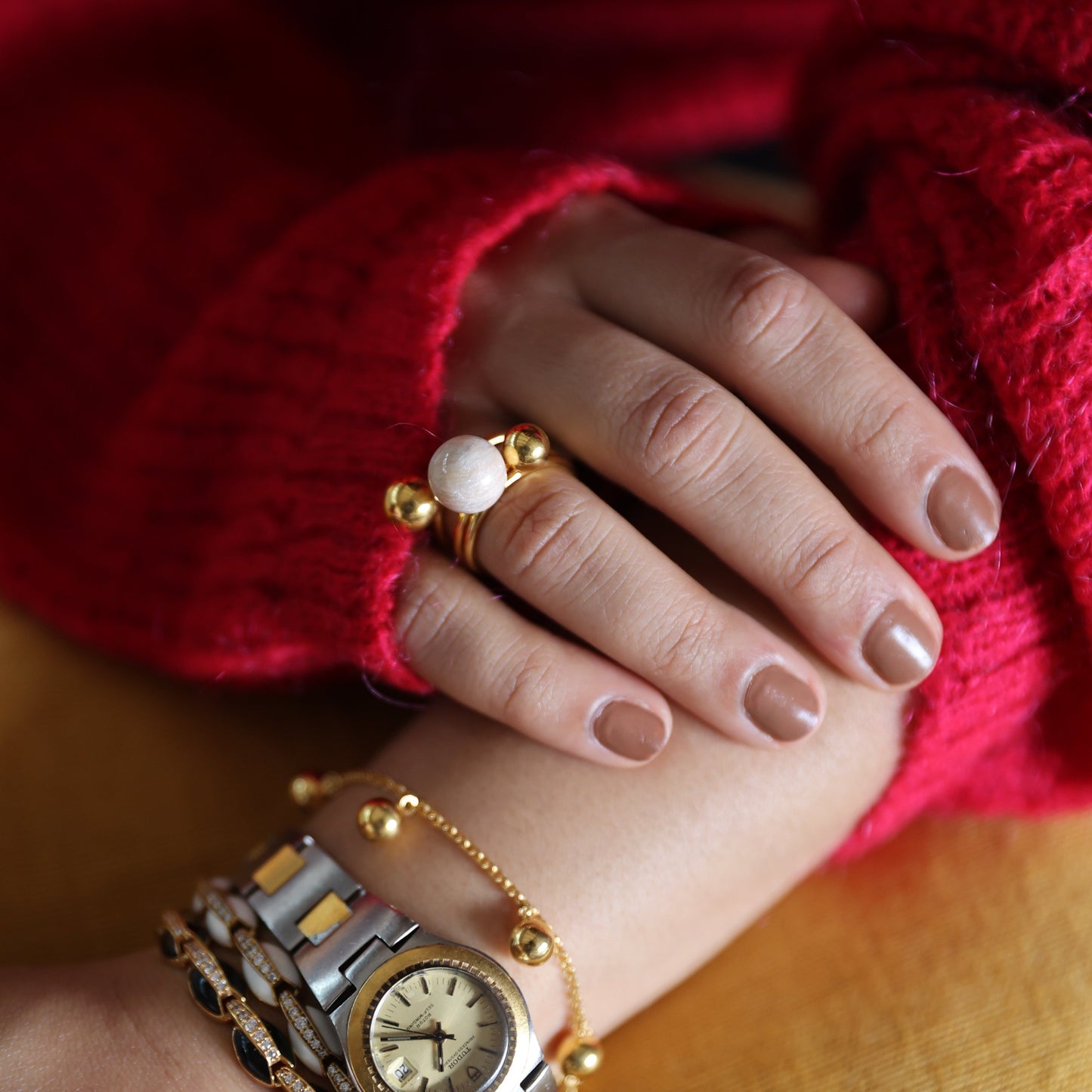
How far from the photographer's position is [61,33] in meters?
1.04

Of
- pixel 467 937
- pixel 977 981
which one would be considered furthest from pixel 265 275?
pixel 977 981

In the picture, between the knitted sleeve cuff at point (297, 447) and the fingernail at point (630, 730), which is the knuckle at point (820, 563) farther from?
the knitted sleeve cuff at point (297, 447)

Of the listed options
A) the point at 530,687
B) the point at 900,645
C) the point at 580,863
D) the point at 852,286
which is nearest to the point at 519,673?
the point at 530,687

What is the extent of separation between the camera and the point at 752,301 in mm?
603

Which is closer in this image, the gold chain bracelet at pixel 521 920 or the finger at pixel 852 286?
the gold chain bracelet at pixel 521 920

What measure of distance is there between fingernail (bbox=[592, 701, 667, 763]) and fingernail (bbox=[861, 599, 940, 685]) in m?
0.13

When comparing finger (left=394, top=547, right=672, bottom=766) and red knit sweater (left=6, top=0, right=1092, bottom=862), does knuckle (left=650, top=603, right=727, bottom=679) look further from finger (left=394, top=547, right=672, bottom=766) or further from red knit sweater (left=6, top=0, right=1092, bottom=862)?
red knit sweater (left=6, top=0, right=1092, bottom=862)

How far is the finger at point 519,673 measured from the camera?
0.58 m

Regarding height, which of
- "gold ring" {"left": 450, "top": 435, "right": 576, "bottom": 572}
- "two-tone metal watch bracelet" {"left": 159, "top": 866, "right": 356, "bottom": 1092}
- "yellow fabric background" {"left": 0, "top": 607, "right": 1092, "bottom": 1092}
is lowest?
"yellow fabric background" {"left": 0, "top": 607, "right": 1092, "bottom": 1092}

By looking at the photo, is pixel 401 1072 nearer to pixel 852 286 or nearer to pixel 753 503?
pixel 753 503

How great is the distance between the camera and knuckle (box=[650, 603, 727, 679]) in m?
0.57

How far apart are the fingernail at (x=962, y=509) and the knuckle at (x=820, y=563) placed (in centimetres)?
5

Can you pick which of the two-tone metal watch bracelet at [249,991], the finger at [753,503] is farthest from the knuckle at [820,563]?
the two-tone metal watch bracelet at [249,991]

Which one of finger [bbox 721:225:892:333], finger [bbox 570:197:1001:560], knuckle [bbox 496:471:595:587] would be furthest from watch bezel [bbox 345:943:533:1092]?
finger [bbox 721:225:892:333]
